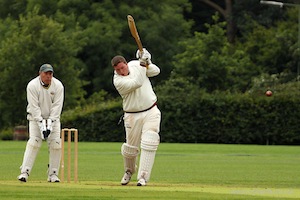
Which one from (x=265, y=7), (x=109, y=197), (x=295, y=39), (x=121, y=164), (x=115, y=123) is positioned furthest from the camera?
(x=265, y=7)

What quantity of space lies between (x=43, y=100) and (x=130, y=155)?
64.6 inches

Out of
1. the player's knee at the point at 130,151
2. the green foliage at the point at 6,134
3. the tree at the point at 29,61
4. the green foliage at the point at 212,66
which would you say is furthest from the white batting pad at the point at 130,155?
the tree at the point at 29,61

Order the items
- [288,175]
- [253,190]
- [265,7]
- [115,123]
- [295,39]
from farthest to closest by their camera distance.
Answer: [265,7]
[295,39]
[115,123]
[288,175]
[253,190]

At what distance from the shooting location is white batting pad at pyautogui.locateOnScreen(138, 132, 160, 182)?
17.1 metres

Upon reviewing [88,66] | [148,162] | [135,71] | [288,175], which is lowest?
[88,66]

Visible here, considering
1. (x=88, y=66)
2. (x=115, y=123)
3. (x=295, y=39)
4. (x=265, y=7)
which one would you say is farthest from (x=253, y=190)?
(x=265, y=7)

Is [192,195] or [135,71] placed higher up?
[135,71]

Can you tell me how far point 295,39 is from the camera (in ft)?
211

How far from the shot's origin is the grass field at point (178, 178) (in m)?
14.9

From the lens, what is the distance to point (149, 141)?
17141mm

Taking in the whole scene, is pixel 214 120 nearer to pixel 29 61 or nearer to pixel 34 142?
pixel 29 61

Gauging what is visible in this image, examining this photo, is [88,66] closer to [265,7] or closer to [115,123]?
[265,7]

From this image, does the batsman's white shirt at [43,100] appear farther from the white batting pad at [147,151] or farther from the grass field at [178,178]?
the white batting pad at [147,151]

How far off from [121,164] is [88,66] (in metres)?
45.3
